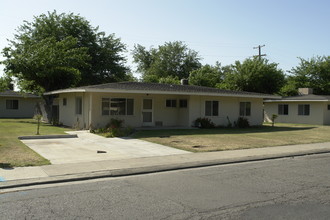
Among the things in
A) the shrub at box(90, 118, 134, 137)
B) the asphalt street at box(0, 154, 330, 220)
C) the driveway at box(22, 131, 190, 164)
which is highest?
the shrub at box(90, 118, 134, 137)

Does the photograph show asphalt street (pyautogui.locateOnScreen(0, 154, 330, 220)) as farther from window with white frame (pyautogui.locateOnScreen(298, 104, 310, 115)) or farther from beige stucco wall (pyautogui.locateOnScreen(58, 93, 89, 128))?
window with white frame (pyautogui.locateOnScreen(298, 104, 310, 115))

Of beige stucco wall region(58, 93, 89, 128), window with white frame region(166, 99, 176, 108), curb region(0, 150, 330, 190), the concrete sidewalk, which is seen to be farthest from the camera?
window with white frame region(166, 99, 176, 108)

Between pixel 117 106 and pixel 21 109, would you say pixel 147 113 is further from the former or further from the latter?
pixel 21 109

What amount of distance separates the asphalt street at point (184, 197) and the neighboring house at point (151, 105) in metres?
11.3

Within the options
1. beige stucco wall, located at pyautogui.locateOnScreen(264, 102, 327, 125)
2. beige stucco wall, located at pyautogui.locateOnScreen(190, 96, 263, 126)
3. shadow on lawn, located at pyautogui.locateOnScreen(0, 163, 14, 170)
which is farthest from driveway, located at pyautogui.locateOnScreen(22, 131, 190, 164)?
beige stucco wall, located at pyautogui.locateOnScreen(264, 102, 327, 125)

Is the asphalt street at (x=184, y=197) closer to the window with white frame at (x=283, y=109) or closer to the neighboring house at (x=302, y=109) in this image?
the neighboring house at (x=302, y=109)

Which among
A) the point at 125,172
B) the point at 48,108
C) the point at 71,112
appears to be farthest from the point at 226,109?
the point at 125,172

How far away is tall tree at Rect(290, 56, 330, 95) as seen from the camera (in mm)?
42781

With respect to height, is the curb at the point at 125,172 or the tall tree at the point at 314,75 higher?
the tall tree at the point at 314,75

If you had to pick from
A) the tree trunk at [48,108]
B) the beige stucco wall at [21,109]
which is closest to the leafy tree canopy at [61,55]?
the tree trunk at [48,108]

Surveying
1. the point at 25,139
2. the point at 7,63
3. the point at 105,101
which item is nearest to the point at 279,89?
the point at 105,101

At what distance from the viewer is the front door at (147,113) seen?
2197cm

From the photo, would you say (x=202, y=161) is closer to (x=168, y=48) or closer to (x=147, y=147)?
(x=147, y=147)

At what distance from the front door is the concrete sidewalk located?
1032cm
